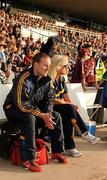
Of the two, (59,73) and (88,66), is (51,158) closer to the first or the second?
(59,73)

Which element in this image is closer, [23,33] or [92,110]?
[92,110]

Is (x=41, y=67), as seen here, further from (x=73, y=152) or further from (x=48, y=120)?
(x=73, y=152)

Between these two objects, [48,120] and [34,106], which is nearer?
[48,120]

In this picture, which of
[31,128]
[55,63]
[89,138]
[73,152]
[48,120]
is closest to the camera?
[31,128]

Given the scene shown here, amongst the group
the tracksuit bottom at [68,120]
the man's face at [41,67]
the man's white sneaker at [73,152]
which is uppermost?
the man's face at [41,67]

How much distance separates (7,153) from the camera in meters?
5.70

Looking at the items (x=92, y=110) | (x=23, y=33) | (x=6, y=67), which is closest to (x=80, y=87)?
(x=92, y=110)

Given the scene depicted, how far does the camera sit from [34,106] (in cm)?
557

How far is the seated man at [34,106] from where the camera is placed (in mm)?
5258

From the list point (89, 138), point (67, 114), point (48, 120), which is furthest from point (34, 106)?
point (89, 138)

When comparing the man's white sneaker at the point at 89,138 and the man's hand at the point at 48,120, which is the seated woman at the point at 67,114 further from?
the man's hand at the point at 48,120

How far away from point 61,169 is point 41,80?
1.15m

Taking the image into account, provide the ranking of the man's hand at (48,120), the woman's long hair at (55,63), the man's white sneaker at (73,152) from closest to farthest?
the man's hand at (48,120) → the man's white sneaker at (73,152) → the woman's long hair at (55,63)

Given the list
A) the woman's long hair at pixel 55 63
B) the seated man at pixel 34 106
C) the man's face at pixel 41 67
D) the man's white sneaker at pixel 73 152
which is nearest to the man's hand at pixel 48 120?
the seated man at pixel 34 106
